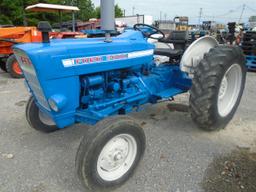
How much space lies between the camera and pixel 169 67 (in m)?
4.08

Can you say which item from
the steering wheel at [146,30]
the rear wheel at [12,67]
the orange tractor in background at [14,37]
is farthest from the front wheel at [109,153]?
the orange tractor in background at [14,37]

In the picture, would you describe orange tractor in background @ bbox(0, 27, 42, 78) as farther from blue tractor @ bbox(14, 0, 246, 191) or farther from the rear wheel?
blue tractor @ bbox(14, 0, 246, 191)

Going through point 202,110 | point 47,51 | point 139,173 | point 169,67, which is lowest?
point 139,173

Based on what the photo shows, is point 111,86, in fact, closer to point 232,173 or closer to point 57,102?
point 57,102

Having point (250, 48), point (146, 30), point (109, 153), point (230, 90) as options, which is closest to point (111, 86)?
point (109, 153)

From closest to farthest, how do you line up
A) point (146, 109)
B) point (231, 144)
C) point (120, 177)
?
→ point (120, 177)
point (231, 144)
point (146, 109)

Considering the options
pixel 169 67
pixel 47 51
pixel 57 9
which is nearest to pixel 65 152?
pixel 47 51

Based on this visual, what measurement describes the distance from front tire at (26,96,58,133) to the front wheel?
1.44 m

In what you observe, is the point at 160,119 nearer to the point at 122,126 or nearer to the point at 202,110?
the point at 202,110

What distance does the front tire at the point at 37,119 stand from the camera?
140 inches

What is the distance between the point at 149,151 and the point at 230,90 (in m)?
1.71

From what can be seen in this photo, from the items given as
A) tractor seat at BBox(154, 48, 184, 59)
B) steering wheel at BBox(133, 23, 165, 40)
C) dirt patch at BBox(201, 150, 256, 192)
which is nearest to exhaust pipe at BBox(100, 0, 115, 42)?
steering wheel at BBox(133, 23, 165, 40)

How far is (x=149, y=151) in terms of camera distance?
3.32m

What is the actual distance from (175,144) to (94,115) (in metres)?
1.25
